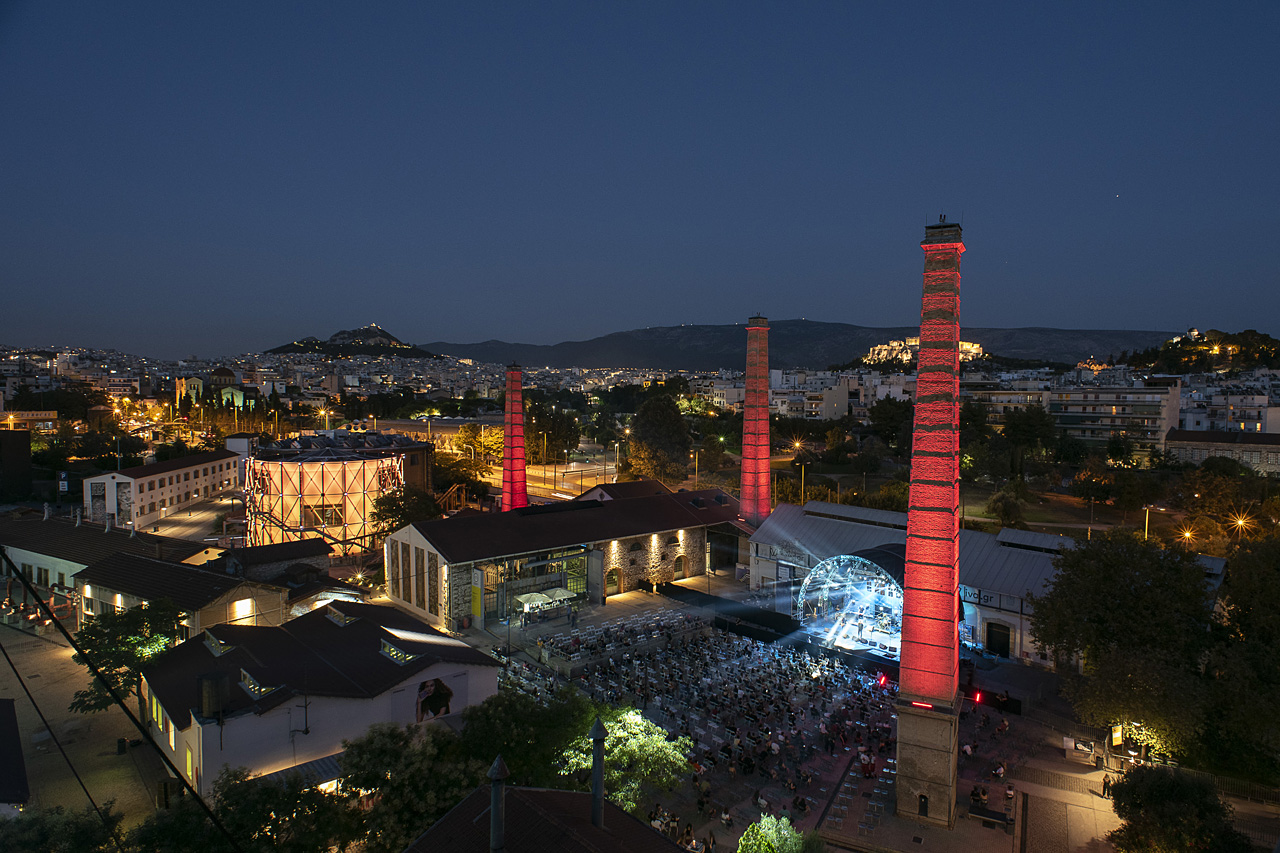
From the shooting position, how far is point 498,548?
25922 millimetres

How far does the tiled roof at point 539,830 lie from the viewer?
8.43 m

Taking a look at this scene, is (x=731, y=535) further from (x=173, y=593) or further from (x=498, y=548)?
(x=173, y=593)

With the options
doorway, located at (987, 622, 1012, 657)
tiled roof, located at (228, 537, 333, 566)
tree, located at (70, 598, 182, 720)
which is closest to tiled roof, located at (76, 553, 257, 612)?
tree, located at (70, 598, 182, 720)

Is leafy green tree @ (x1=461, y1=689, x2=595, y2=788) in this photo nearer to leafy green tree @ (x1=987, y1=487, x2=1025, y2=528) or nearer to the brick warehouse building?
the brick warehouse building

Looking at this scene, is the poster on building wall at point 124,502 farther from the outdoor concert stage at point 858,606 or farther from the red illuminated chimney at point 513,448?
the outdoor concert stage at point 858,606

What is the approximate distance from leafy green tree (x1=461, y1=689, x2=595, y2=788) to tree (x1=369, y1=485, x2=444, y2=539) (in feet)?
71.4

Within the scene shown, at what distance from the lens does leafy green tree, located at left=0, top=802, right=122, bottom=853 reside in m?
8.88

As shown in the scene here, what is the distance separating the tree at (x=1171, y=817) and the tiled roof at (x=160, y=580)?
22687mm

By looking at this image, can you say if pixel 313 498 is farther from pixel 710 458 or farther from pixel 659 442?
pixel 710 458

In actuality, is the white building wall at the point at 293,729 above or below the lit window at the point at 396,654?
below

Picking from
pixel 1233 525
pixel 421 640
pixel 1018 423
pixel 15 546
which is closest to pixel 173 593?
pixel 421 640

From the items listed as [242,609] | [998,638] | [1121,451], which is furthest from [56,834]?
[1121,451]

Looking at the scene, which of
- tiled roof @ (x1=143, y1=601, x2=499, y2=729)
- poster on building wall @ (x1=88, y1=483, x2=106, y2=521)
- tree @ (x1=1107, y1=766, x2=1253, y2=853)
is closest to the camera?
tree @ (x1=1107, y1=766, x2=1253, y2=853)

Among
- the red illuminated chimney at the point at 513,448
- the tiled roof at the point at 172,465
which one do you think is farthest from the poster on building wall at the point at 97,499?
the red illuminated chimney at the point at 513,448
